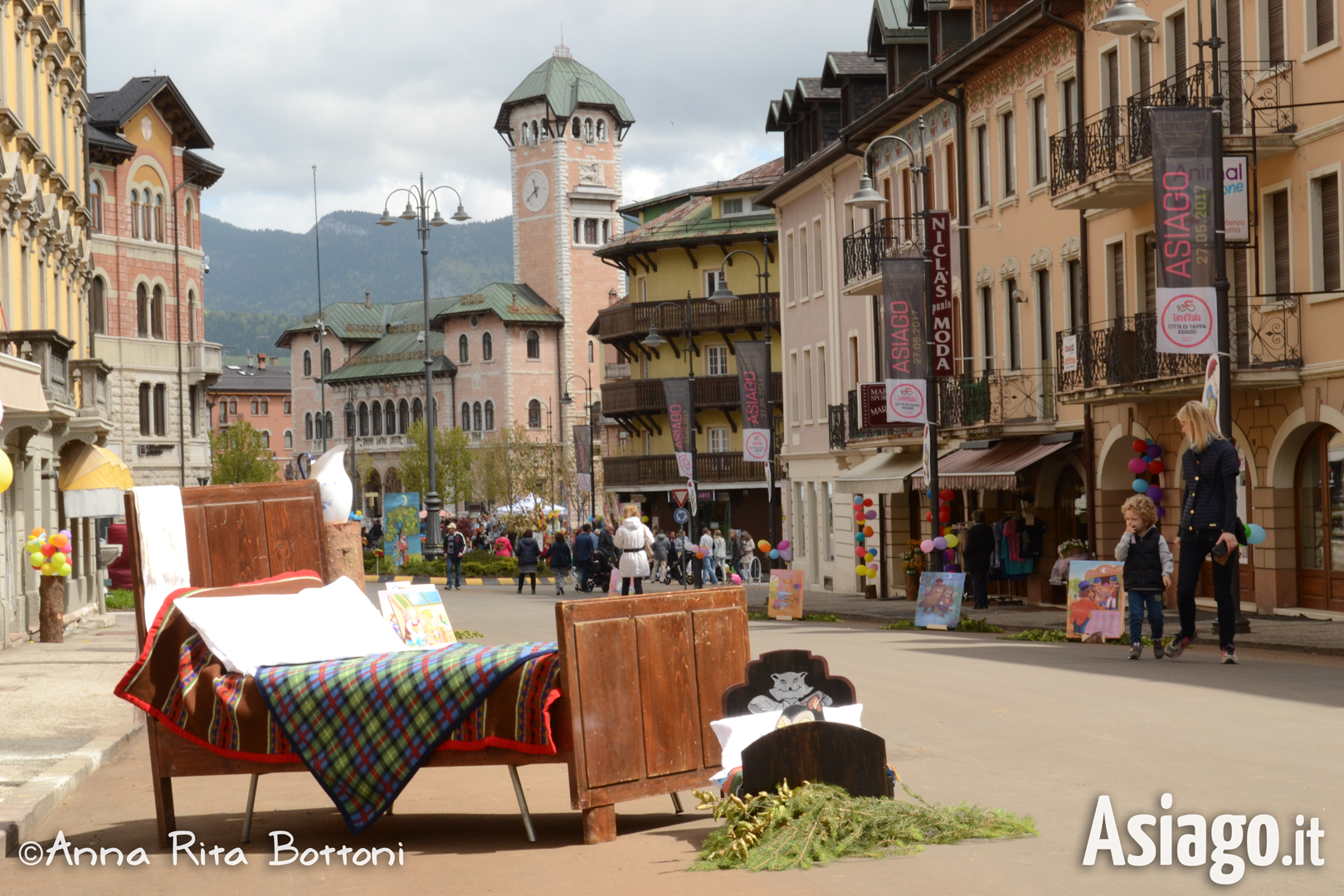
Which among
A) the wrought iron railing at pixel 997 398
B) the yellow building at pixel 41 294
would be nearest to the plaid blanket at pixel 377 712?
the yellow building at pixel 41 294

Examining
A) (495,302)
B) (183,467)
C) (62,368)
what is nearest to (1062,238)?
(62,368)

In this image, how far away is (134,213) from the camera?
65.6 meters

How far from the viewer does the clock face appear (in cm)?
13488

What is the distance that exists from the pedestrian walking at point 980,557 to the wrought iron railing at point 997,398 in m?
2.32

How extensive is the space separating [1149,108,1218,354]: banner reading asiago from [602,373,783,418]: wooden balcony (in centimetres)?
4808

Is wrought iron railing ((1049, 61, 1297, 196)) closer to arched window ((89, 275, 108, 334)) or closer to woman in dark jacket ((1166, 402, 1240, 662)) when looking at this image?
woman in dark jacket ((1166, 402, 1240, 662))

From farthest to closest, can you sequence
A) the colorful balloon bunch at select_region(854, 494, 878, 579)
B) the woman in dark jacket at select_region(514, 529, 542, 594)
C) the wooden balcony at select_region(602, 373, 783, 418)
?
the wooden balcony at select_region(602, 373, 783, 418), the woman in dark jacket at select_region(514, 529, 542, 594), the colorful balloon bunch at select_region(854, 494, 878, 579)

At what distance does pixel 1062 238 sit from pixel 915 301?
2863 mm

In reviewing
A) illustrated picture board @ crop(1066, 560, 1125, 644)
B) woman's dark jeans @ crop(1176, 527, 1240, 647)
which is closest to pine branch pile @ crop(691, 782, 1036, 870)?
woman's dark jeans @ crop(1176, 527, 1240, 647)

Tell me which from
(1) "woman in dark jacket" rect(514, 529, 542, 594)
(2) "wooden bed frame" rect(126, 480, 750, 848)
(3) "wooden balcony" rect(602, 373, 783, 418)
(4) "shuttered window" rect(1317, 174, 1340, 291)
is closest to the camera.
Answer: (2) "wooden bed frame" rect(126, 480, 750, 848)

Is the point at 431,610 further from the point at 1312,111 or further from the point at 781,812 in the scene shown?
the point at 1312,111

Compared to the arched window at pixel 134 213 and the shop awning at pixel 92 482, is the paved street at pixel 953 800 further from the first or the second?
the arched window at pixel 134 213

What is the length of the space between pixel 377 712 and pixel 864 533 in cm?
3251

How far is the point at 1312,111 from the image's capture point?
78.1 ft
